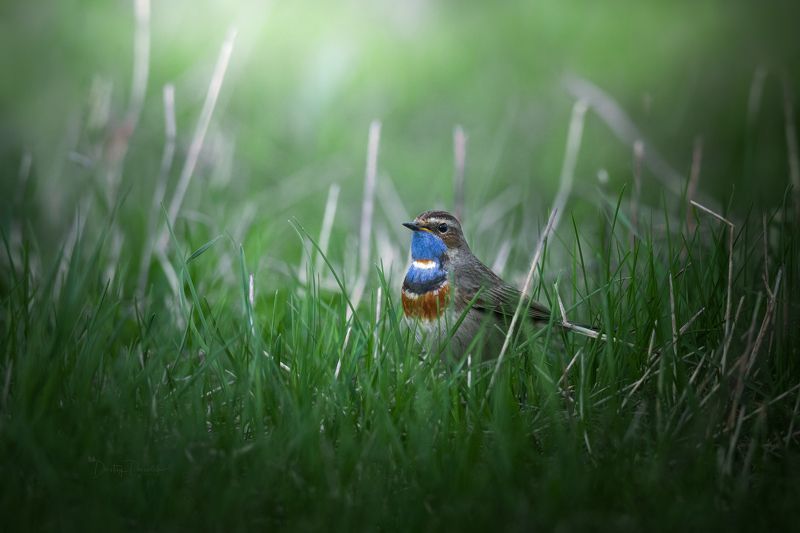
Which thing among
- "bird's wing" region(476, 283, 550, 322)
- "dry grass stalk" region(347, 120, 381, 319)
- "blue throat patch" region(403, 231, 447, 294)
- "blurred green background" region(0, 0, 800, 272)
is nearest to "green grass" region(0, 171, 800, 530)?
"blue throat patch" region(403, 231, 447, 294)

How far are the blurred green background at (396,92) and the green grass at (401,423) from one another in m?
2.54

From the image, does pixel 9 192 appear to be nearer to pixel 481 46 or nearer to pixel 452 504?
pixel 452 504

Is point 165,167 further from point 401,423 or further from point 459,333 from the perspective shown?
point 401,423

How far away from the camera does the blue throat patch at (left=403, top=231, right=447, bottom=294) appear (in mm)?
4309

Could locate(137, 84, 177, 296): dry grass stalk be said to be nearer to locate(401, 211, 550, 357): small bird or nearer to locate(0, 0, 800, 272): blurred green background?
locate(0, 0, 800, 272): blurred green background

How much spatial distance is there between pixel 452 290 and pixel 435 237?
22.0 inches

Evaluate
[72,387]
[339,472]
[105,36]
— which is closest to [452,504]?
[339,472]

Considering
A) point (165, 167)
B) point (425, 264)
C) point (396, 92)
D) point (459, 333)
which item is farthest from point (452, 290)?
point (396, 92)

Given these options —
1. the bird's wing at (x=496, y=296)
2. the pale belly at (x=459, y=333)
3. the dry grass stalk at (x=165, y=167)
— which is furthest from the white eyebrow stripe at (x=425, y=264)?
the dry grass stalk at (x=165, y=167)

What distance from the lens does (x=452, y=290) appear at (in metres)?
4.01

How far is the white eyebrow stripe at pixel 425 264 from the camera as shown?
14.5ft

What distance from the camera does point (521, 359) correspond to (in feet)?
12.0

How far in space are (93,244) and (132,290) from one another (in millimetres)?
646

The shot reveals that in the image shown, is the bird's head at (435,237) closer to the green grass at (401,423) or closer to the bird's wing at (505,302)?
the bird's wing at (505,302)
